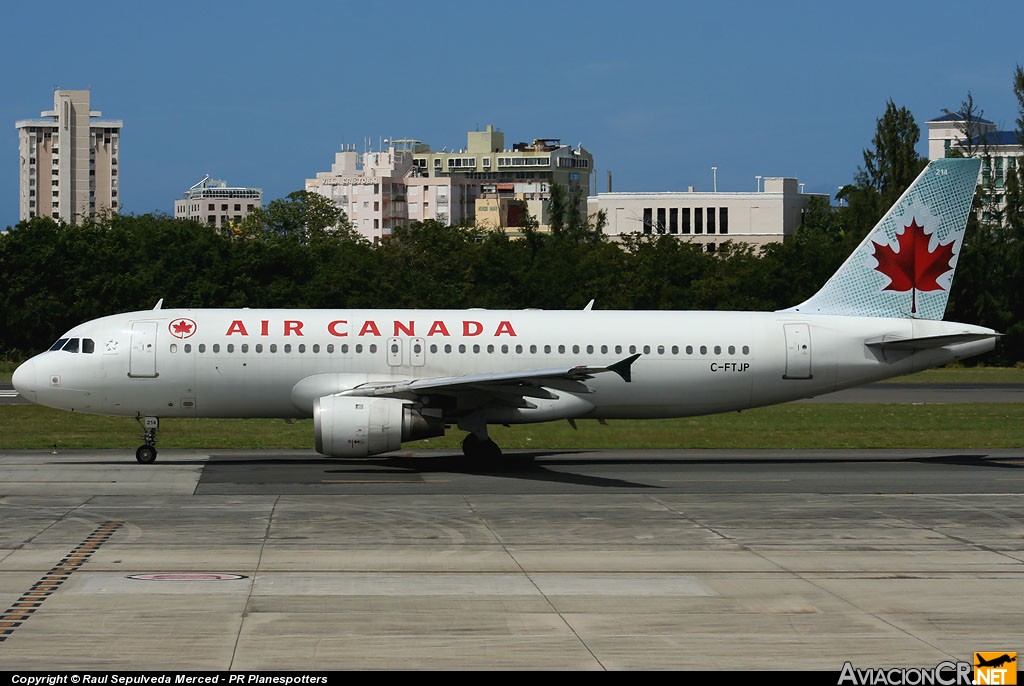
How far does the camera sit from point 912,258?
33.3 metres

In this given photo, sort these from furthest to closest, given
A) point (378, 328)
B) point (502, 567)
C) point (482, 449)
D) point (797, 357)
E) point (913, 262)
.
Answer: point (913, 262)
point (797, 357)
point (378, 328)
point (482, 449)
point (502, 567)

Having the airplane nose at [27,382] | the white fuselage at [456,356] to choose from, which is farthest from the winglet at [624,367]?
the airplane nose at [27,382]

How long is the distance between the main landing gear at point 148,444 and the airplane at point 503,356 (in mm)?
47

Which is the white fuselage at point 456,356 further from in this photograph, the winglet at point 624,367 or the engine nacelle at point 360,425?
the winglet at point 624,367

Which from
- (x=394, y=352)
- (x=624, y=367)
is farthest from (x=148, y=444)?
(x=624, y=367)

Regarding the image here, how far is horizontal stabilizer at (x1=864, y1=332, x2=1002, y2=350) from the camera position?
31766 mm

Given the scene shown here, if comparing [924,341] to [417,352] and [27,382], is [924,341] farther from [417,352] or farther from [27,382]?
[27,382]

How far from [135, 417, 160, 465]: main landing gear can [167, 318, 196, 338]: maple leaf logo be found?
2115mm

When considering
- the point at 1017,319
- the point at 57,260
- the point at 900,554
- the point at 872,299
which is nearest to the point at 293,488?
the point at 900,554

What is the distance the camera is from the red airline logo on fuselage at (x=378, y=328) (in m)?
31.0

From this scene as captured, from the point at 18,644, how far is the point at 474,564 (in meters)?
6.74

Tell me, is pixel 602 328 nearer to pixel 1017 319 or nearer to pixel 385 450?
pixel 385 450

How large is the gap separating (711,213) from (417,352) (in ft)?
517

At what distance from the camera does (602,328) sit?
32.2m
